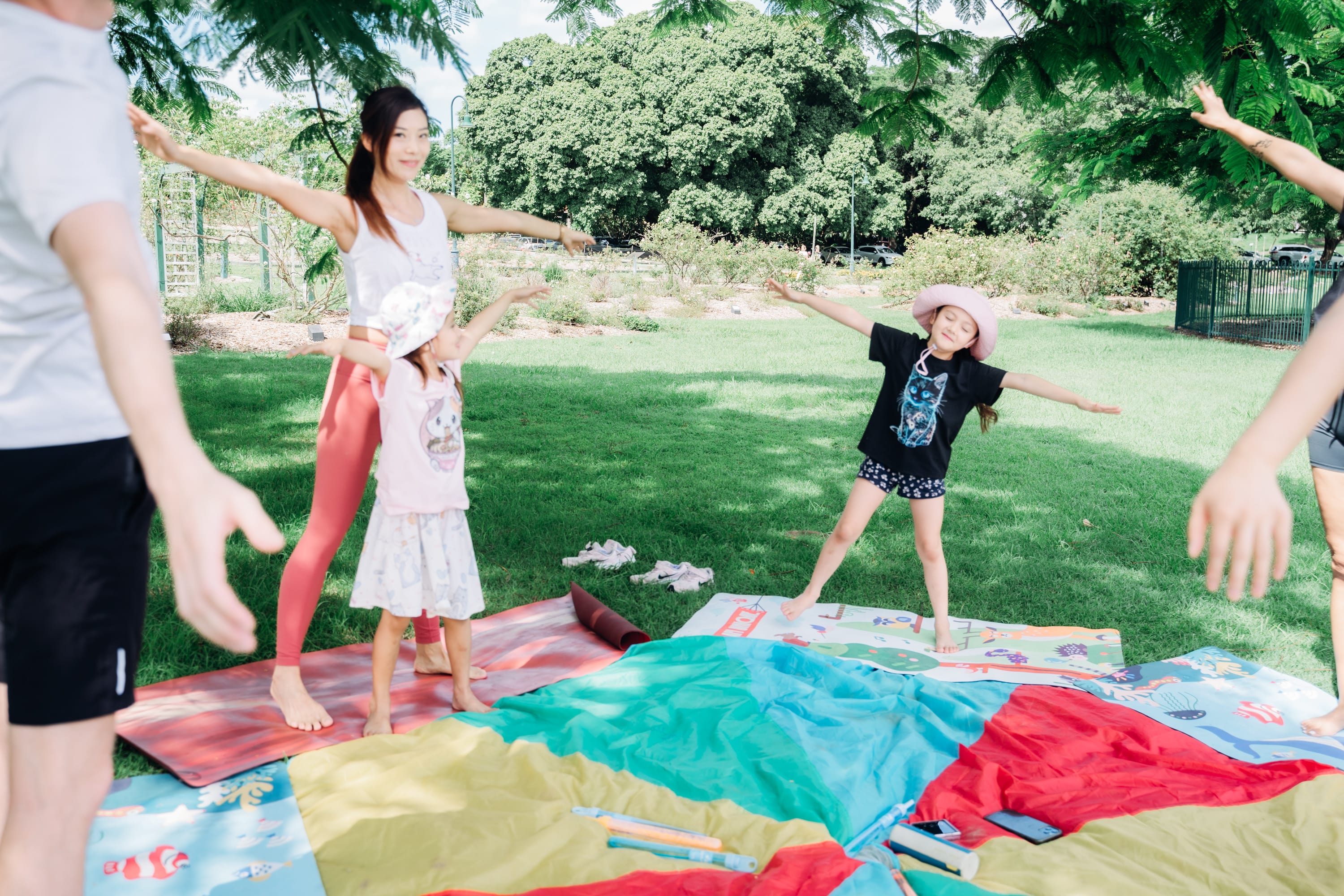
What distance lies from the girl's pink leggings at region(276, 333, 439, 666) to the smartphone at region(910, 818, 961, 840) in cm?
214

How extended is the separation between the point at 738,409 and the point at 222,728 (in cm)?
731

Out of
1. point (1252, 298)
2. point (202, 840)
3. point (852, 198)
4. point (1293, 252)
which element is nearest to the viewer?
point (202, 840)

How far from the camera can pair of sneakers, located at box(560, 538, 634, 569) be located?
5281mm

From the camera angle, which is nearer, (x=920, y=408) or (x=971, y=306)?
(x=971, y=306)

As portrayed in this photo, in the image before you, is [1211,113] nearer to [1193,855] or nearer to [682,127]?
[1193,855]

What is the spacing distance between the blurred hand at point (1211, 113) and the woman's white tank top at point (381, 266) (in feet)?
9.11

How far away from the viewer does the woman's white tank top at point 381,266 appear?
333cm

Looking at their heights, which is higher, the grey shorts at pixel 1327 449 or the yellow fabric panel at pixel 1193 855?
the grey shorts at pixel 1327 449

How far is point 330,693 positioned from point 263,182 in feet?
6.24

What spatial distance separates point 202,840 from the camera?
273 centimetres

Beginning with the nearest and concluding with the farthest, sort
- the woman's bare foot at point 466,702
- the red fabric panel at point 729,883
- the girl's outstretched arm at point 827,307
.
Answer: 1. the red fabric panel at point 729,883
2. the woman's bare foot at point 466,702
3. the girl's outstretched arm at point 827,307

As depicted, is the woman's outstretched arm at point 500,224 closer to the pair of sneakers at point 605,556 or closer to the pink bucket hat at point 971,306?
the pink bucket hat at point 971,306

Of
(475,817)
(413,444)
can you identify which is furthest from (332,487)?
(475,817)

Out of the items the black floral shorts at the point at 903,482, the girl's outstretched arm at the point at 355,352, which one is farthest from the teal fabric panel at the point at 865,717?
the girl's outstretched arm at the point at 355,352
